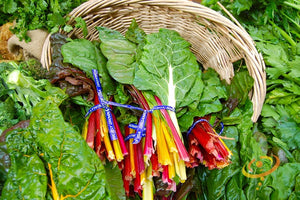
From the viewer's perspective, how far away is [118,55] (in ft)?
4.69

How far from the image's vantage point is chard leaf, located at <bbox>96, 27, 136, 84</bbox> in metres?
1.38

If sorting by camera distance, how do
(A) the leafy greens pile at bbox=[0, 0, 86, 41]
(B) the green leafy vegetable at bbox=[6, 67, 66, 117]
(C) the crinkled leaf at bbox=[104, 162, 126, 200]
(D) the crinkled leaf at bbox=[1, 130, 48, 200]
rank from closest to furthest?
(D) the crinkled leaf at bbox=[1, 130, 48, 200] → (C) the crinkled leaf at bbox=[104, 162, 126, 200] → (B) the green leafy vegetable at bbox=[6, 67, 66, 117] → (A) the leafy greens pile at bbox=[0, 0, 86, 41]

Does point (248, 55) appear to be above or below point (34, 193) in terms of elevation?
above

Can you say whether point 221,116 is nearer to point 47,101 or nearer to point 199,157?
point 199,157

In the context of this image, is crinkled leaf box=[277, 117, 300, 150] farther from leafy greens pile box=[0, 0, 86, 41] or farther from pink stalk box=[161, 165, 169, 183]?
leafy greens pile box=[0, 0, 86, 41]

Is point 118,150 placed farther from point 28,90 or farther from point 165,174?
point 28,90

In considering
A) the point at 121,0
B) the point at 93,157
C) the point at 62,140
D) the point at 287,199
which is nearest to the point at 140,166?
the point at 93,157

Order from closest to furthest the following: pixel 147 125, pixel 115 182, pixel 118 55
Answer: pixel 115 182, pixel 147 125, pixel 118 55

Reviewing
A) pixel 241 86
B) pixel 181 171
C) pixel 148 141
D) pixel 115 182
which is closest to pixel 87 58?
pixel 148 141

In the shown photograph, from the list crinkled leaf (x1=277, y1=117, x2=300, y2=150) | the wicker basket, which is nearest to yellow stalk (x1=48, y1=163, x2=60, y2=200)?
the wicker basket

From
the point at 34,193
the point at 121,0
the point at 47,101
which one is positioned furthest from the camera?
the point at 121,0

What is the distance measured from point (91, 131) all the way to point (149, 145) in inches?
A: 12.3

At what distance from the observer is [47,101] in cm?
117

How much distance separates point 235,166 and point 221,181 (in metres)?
0.14
